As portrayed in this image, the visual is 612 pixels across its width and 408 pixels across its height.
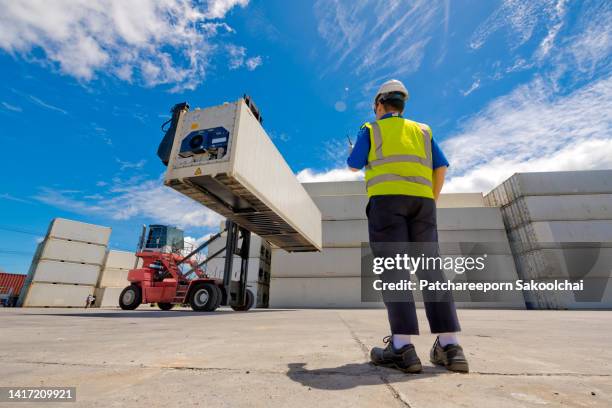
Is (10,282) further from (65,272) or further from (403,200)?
(403,200)

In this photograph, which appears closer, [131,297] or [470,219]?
[131,297]

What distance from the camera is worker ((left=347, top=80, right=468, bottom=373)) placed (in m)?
1.50

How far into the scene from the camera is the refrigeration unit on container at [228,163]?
6.43 metres

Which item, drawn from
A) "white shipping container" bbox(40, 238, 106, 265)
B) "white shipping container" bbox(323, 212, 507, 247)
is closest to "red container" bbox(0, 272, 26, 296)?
"white shipping container" bbox(40, 238, 106, 265)

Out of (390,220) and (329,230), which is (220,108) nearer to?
(390,220)

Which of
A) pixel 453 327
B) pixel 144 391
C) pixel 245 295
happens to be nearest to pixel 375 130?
pixel 453 327

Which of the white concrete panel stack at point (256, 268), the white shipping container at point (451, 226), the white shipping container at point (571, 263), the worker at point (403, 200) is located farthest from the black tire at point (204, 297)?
the white shipping container at point (571, 263)

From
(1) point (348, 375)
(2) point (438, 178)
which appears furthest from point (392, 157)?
(1) point (348, 375)

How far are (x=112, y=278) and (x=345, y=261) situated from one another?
1951cm

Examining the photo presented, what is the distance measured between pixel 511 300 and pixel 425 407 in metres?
24.3

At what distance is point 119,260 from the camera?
937 inches

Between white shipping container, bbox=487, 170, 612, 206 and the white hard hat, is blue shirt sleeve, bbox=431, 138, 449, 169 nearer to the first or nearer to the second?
the white hard hat

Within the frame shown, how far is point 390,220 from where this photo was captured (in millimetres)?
1698

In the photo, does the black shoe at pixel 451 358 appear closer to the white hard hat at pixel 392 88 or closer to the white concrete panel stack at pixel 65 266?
the white hard hat at pixel 392 88
